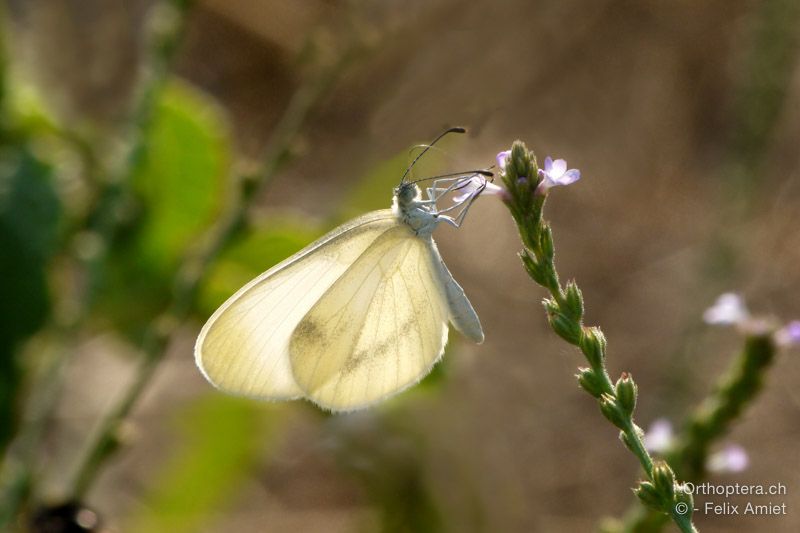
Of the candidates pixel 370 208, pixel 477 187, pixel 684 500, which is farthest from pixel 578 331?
pixel 370 208

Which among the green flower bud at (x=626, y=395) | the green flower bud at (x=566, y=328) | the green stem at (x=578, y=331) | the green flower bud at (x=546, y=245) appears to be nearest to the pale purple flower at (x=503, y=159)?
the green stem at (x=578, y=331)

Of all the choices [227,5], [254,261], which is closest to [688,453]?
[254,261]

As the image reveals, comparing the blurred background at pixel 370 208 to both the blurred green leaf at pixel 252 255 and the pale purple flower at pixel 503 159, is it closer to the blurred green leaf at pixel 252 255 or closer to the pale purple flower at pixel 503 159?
the blurred green leaf at pixel 252 255

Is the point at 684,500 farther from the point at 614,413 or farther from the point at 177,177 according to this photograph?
the point at 177,177

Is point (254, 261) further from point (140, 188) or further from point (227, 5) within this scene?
point (227, 5)

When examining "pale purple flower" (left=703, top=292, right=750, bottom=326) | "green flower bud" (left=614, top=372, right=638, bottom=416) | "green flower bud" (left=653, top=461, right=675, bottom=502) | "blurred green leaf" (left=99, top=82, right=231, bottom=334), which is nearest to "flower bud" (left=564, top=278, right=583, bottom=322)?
"green flower bud" (left=614, top=372, right=638, bottom=416)

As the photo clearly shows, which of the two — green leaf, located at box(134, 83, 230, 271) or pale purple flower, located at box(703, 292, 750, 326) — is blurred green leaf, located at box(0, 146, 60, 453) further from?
pale purple flower, located at box(703, 292, 750, 326)
